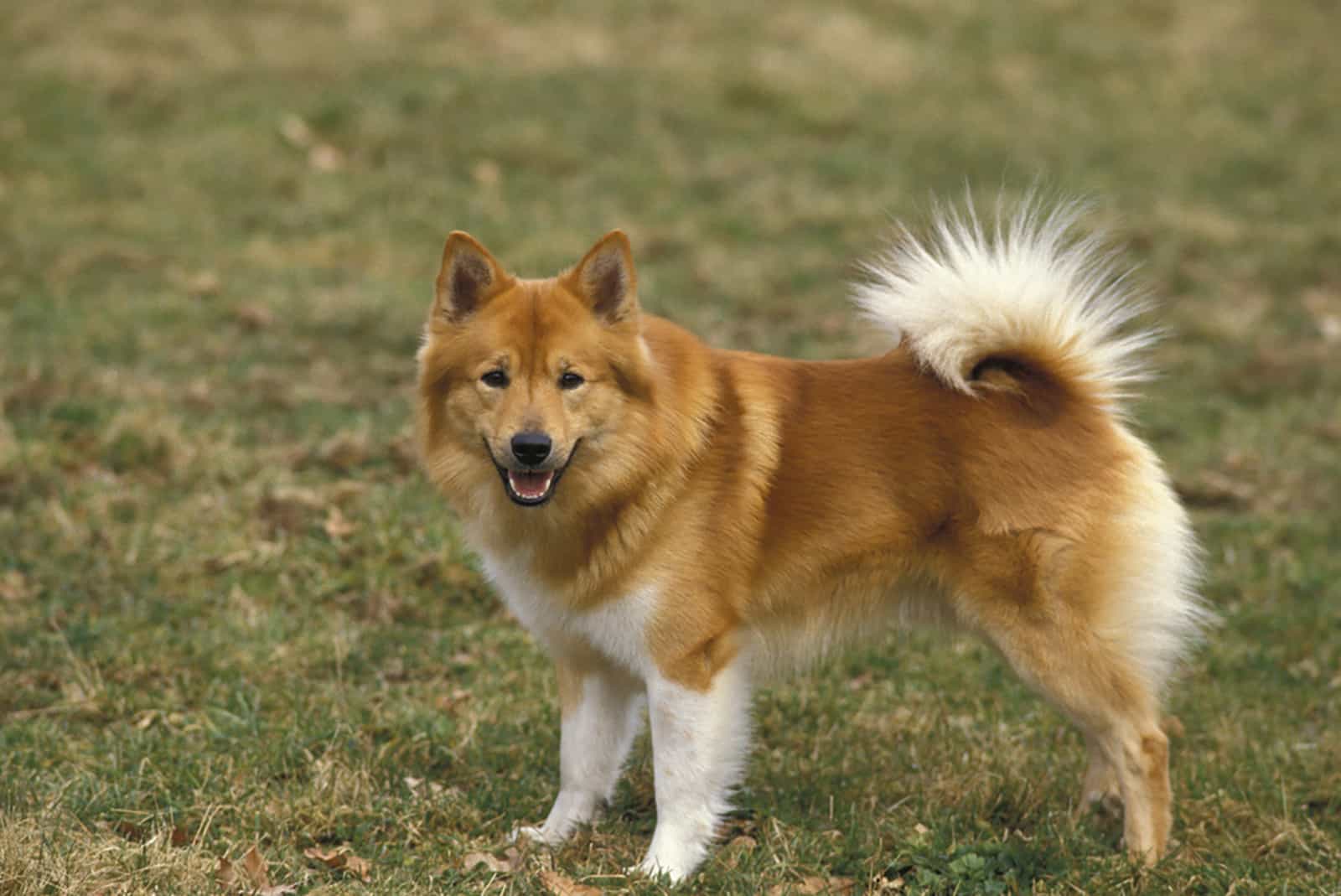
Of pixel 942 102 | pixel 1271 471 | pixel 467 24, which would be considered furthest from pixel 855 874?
pixel 467 24

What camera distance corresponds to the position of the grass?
4195mm

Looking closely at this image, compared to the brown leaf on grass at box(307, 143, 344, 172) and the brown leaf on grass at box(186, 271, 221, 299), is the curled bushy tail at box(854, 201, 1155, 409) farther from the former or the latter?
the brown leaf on grass at box(307, 143, 344, 172)

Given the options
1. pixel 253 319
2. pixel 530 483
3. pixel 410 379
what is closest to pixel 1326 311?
pixel 410 379

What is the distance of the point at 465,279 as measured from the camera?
12.9ft

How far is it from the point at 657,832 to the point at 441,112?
9208 mm

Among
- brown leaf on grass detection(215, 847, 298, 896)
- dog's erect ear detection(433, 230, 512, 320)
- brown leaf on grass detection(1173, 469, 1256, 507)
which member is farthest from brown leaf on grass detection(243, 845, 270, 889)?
brown leaf on grass detection(1173, 469, 1256, 507)

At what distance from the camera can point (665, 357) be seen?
13.1ft

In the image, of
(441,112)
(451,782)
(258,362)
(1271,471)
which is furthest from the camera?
(441,112)

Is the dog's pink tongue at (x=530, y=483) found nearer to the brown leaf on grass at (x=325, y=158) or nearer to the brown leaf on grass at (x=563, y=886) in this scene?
the brown leaf on grass at (x=563, y=886)

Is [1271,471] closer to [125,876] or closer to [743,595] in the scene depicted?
[743,595]

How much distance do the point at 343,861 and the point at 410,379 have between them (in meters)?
4.40

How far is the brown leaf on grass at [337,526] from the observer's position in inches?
230

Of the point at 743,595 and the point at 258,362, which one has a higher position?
the point at 743,595

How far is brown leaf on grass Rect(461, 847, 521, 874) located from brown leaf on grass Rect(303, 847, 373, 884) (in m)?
0.26
